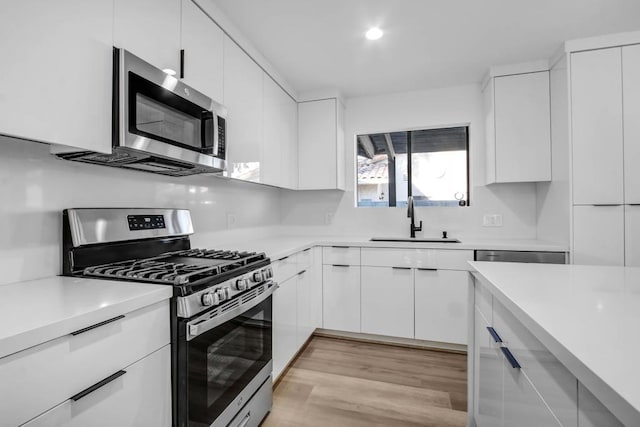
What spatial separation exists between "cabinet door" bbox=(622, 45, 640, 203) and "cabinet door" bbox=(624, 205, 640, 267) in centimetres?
8

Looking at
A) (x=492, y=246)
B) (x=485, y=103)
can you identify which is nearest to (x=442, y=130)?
(x=485, y=103)

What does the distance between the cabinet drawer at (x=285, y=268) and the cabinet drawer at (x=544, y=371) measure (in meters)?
1.31

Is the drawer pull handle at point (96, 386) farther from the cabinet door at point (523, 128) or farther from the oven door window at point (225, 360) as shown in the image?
the cabinet door at point (523, 128)

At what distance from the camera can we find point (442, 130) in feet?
10.9

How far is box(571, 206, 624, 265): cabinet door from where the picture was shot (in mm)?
2131

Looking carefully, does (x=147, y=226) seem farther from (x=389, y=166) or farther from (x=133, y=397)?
(x=389, y=166)

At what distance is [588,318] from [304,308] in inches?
80.2

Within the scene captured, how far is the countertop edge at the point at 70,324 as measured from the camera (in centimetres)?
66

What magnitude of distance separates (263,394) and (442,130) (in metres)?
3.02

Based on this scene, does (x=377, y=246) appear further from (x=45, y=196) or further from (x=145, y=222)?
(x=45, y=196)

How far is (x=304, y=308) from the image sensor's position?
98.9 inches

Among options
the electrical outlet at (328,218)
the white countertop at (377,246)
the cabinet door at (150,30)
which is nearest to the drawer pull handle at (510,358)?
the white countertop at (377,246)

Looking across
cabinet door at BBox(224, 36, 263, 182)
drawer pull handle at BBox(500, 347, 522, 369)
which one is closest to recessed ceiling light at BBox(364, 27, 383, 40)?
cabinet door at BBox(224, 36, 263, 182)

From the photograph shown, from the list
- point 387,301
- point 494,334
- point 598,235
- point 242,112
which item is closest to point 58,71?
point 242,112
